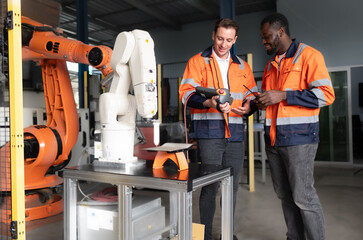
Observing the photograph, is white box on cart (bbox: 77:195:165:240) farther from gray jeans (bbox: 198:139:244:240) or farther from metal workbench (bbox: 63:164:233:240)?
gray jeans (bbox: 198:139:244:240)

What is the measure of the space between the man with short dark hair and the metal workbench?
1.08ft

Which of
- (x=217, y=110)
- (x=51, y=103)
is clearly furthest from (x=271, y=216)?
(x=51, y=103)

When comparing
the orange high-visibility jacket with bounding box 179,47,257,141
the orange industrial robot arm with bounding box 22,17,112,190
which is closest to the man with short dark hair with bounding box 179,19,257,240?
the orange high-visibility jacket with bounding box 179,47,257,141

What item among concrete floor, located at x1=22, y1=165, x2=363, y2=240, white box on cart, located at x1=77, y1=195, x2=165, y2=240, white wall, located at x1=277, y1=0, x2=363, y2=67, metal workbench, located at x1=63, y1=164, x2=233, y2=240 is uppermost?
white wall, located at x1=277, y1=0, x2=363, y2=67

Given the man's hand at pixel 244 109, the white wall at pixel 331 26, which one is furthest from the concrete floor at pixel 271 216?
the white wall at pixel 331 26

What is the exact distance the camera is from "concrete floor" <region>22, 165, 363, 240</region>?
269 cm

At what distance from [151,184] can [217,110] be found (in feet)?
2.61

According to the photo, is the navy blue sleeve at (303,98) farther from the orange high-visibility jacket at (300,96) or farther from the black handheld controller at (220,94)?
the black handheld controller at (220,94)

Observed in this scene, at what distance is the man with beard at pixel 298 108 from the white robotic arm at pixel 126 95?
2.12 feet

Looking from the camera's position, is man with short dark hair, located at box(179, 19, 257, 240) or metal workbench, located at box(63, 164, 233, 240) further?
man with short dark hair, located at box(179, 19, 257, 240)

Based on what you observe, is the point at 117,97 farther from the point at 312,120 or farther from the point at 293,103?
the point at 312,120

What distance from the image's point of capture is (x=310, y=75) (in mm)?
1763

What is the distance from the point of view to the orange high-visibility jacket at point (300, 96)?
68.2 inches

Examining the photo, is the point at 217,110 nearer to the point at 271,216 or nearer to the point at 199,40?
the point at 271,216
